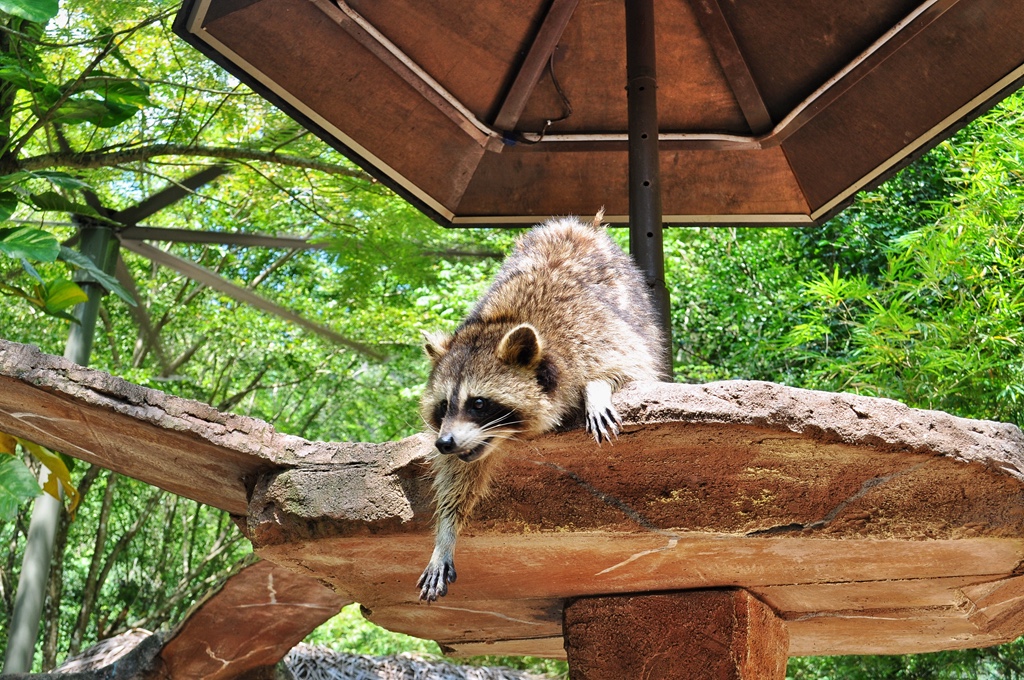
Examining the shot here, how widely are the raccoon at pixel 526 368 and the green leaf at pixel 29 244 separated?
2045mm

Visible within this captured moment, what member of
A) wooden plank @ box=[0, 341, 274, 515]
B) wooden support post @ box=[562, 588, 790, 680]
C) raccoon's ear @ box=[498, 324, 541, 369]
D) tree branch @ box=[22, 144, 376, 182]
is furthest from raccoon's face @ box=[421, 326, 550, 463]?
tree branch @ box=[22, 144, 376, 182]

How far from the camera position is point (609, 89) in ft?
15.4

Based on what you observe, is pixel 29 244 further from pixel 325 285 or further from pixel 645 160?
pixel 325 285

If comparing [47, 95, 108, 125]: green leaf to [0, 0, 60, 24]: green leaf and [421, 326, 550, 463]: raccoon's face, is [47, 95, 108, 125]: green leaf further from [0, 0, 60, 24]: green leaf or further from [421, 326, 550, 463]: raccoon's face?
[421, 326, 550, 463]: raccoon's face

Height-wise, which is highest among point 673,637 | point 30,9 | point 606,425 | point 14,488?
point 30,9

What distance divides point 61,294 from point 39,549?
8.91 ft

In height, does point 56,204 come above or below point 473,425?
above

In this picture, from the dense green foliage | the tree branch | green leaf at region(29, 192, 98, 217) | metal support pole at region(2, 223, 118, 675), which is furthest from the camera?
the tree branch

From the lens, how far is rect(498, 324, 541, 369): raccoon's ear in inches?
116

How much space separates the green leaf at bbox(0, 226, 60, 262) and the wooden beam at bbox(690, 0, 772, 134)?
311 cm

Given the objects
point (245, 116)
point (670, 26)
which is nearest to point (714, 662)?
point (670, 26)

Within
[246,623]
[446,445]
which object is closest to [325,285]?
[246,623]

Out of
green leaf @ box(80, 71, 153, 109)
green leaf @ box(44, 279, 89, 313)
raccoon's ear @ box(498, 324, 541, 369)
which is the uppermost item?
green leaf @ box(80, 71, 153, 109)

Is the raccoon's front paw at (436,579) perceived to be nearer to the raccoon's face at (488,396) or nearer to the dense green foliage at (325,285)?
the raccoon's face at (488,396)
